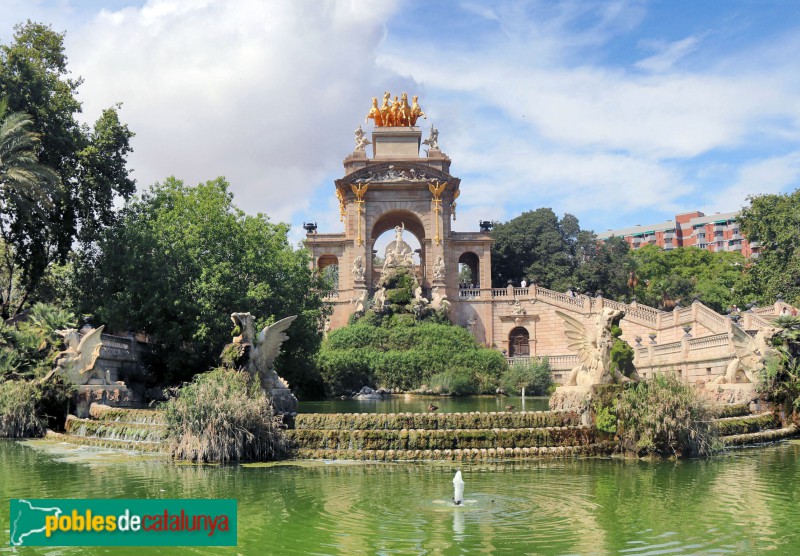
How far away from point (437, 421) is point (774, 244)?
118 ft

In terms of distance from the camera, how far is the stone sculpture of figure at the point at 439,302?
161 ft

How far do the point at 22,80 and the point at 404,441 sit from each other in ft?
75.4

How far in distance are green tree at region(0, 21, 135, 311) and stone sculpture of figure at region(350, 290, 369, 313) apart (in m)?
17.5

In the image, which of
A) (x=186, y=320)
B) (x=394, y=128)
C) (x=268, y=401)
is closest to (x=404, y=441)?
(x=268, y=401)

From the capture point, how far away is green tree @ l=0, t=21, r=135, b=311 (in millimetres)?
30297

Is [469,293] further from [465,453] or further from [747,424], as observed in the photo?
[465,453]

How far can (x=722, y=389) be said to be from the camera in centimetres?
2127

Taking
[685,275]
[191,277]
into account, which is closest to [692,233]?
[685,275]

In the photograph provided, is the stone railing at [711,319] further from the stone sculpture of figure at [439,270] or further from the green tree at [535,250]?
the green tree at [535,250]

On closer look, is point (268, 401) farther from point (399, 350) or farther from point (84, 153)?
point (399, 350)

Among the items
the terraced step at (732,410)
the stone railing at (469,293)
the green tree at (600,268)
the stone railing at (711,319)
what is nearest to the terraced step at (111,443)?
the terraced step at (732,410)

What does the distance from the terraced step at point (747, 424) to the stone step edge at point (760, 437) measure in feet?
0.47

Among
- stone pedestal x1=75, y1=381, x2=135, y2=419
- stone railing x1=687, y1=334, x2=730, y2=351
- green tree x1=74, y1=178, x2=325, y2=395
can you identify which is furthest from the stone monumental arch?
stone pedestal x1=75, y1=381, x2=135, y2=419

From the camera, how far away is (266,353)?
17469mm
